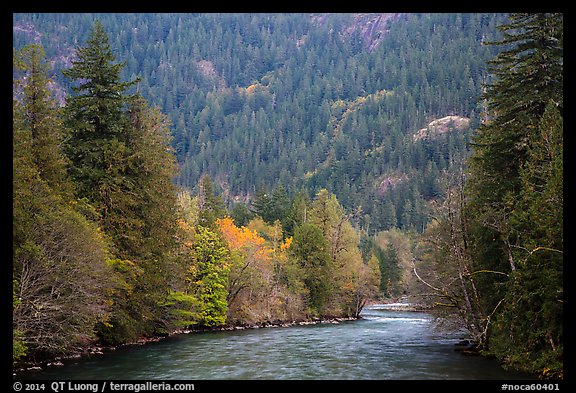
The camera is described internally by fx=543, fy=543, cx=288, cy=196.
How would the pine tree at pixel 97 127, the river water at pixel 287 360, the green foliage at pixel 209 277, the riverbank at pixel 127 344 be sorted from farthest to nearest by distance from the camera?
the green foliage at pixel 209 277 → the pine tree at pixel 97 127 → the riverbank at pixel 127 344 → the river water at pixel 287 360

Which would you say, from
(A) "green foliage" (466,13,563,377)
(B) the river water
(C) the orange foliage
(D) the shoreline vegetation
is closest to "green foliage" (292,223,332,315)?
(D) the shoreline vegetation

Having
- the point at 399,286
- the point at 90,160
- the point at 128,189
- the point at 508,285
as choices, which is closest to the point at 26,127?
the point at 90,160

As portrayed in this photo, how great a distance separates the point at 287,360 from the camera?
31.5 meters

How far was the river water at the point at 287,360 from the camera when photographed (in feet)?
84.4

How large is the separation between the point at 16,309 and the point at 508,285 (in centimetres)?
2169

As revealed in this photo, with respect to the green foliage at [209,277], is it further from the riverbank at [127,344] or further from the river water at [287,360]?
the river water at [287,360]

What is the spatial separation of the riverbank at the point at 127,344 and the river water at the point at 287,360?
29.3 inches

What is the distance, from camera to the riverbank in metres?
25.9

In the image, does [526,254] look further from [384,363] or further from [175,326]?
[175,326]

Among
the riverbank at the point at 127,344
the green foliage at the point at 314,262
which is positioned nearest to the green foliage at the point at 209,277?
the riverbank at the point at 127,344

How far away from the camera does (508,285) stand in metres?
24.4

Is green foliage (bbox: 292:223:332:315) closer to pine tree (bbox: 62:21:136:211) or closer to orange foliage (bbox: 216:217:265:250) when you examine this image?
orange foliage (bbox: 216:217:265:250)

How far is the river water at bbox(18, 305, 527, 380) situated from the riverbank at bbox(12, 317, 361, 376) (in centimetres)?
74

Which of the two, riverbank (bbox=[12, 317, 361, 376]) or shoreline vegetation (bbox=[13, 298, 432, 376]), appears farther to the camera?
shoreline vegetation (bbox=[13, 298, 432, 376])
